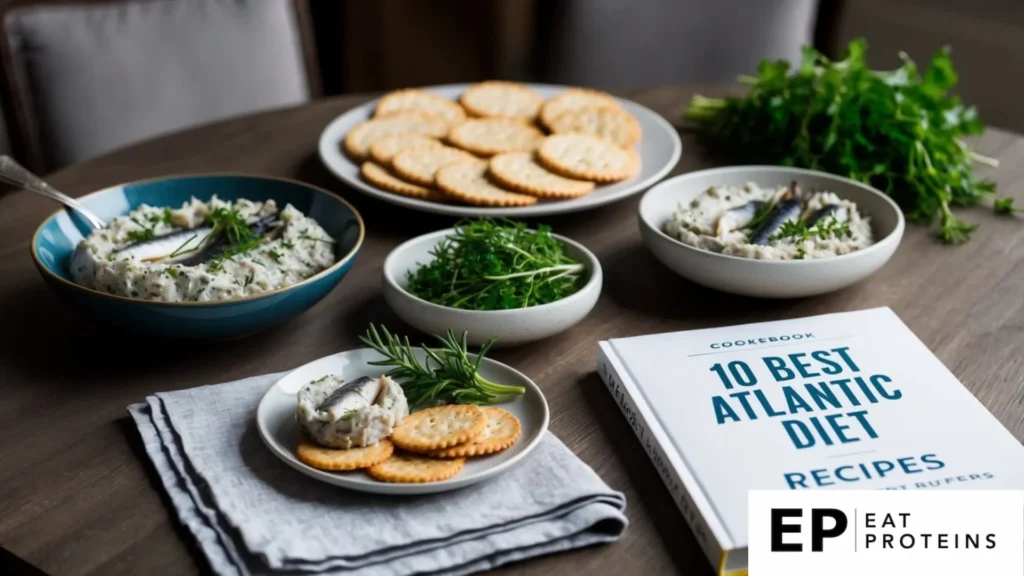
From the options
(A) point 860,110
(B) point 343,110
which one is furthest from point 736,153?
(B) point 343,110

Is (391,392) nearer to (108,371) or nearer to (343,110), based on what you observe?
(108,371)

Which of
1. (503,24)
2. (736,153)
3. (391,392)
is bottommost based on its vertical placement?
(503,24)

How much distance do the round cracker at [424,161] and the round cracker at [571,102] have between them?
247mm

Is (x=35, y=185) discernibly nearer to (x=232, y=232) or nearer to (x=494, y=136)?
(x=232, y=232)

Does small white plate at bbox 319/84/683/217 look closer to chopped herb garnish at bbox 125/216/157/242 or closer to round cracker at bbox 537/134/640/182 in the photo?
round cracker at bbox 537/134/640/182

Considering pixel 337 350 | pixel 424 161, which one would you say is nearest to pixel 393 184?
pixel 424 161

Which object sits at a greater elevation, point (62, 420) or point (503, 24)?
point (62, 420)

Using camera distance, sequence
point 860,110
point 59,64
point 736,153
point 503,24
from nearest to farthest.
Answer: point 860,110 < point 736,153 < point 59,64 < point 503,24

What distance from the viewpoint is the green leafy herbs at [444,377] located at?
3.79ft

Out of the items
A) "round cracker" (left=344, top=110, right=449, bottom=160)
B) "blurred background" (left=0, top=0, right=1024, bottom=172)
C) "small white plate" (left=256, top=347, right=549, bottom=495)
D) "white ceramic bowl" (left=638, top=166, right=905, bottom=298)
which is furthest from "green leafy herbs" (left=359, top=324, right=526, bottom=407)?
"blurred background" (left=0, top=0, right=1024, bottom=172)

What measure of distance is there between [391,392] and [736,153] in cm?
111

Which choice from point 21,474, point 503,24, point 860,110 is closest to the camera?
point 21,474

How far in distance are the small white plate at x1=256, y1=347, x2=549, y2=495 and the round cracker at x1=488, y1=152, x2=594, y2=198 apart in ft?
1.70

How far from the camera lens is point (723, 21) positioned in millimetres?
2707
